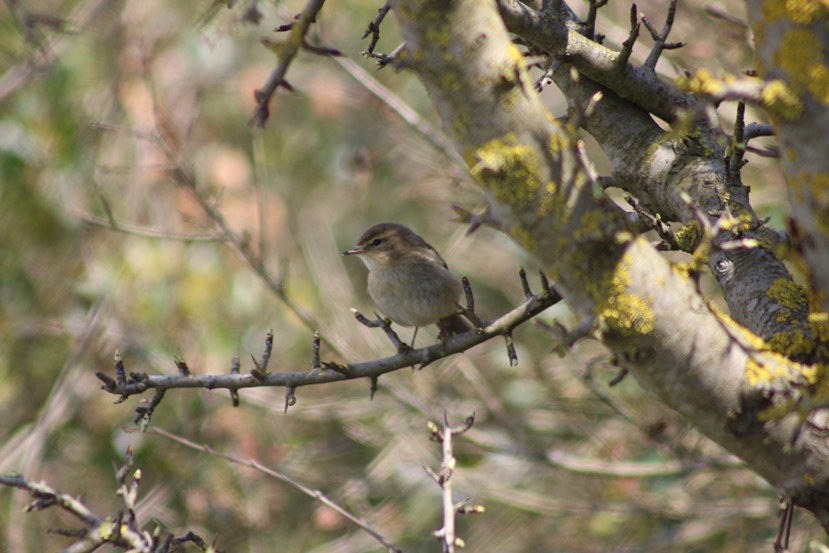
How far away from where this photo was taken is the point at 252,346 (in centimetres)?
671

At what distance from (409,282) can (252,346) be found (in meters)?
2.48

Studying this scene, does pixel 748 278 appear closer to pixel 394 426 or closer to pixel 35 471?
pixel 394 426

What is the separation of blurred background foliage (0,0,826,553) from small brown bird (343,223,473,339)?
16.2 inches

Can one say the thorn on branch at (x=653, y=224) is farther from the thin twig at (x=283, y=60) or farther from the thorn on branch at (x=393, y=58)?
the thin twig at (x=283, y=60)

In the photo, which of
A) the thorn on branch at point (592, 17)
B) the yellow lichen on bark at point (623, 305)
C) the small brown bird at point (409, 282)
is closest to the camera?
the yellow lichen on bark at point (623, 305)

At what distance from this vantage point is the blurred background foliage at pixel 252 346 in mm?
5336

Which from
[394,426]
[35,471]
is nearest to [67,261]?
[35,471]

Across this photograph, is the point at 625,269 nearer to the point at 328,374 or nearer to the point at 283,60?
the point at 283,60

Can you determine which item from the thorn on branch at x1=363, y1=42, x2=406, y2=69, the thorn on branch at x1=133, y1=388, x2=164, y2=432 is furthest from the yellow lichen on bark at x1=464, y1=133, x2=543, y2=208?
the thorn on branch at x1=133, y1=388, x2=164, y2=432

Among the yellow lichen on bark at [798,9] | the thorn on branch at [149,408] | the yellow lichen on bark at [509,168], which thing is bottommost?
the thorn on branch at [149,408]

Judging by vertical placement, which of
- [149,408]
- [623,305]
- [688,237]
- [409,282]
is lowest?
[409,282]

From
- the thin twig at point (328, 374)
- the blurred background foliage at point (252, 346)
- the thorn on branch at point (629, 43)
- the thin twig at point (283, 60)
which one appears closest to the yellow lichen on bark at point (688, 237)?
the thin twig at point (328, 374)

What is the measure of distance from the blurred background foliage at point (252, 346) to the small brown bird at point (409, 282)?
411 mm

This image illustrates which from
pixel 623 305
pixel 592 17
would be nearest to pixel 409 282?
pixel 592 17
